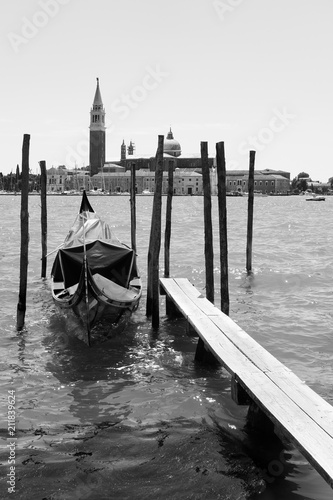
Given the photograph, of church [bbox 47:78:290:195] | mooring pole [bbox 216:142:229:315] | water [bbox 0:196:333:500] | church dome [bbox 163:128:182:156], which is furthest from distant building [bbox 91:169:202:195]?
mooring pole [bbox 216:142:229:315]

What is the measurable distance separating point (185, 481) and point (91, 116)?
118500 mm

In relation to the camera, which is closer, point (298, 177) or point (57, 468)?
point (57, 468)

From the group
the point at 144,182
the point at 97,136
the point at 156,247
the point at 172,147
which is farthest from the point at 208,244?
the point at 172,147

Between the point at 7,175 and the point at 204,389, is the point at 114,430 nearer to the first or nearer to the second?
the point at 204,389

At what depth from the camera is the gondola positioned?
24.4 ft

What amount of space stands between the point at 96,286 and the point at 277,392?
3.69 metres

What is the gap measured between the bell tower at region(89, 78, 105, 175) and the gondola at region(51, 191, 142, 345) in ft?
366

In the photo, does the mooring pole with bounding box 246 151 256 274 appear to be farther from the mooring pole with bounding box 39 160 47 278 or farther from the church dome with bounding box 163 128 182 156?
the church dome with bounding box 163 128 182 156

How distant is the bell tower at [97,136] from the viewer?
118 meters

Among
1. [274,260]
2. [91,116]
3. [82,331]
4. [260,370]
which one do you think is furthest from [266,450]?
[91,116]

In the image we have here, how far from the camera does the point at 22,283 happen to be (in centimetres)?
827

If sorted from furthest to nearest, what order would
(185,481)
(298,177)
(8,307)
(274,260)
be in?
(298,177) → (274,260) → (8,307) → (185,481)

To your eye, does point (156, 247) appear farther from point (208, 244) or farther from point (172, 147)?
point (172, 147)

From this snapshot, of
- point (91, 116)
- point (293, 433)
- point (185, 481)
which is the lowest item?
point (185, 481)
